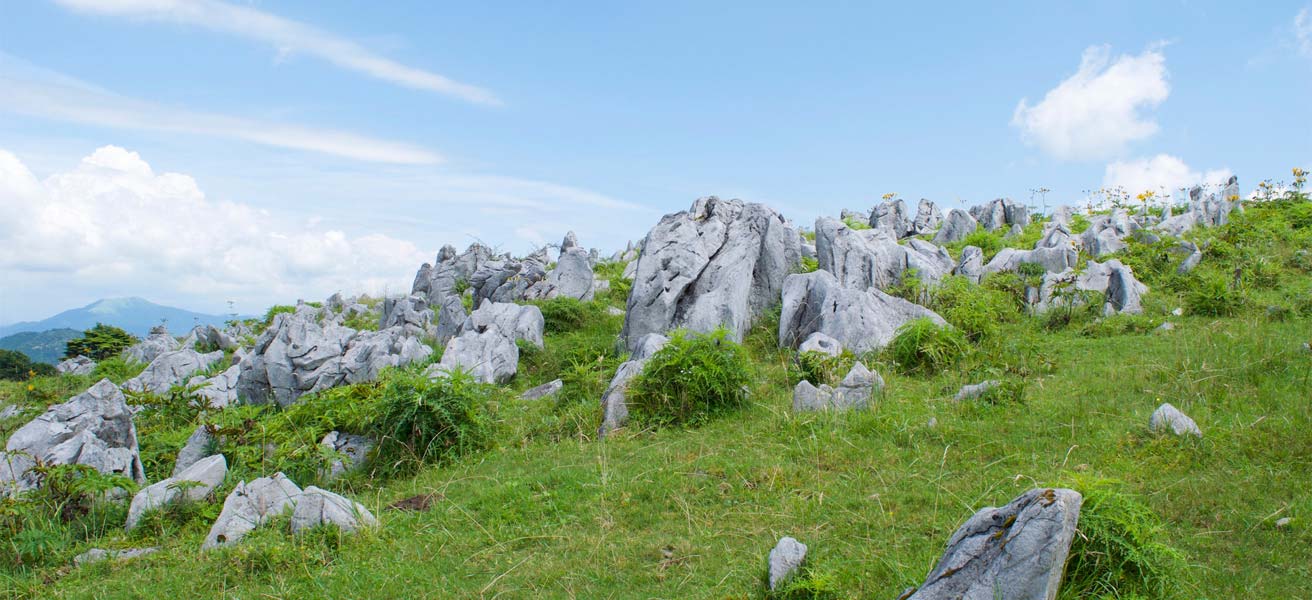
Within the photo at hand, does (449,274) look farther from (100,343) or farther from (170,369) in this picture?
(100,343)

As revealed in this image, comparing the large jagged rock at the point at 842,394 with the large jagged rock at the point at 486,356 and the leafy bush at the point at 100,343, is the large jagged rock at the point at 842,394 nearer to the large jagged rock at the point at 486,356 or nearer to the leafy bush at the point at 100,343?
the large jagged rock at the point at 486,356

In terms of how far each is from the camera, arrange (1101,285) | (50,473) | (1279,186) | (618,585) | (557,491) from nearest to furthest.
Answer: (618,585) < (557,491) < (50,473) < (1101,285) < (1279,186)

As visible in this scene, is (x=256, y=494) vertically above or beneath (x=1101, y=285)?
beneath

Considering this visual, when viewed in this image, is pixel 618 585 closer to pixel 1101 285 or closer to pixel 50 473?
pixel 50 473

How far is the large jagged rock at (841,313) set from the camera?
45.9 feet

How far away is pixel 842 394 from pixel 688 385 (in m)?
2.15

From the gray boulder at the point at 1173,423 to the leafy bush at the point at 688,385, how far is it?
5086 mm

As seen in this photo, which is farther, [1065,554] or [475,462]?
[475,462]

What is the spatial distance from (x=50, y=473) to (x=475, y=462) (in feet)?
16.4

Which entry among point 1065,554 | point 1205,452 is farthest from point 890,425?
point 1065,554

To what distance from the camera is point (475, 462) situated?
416 inches

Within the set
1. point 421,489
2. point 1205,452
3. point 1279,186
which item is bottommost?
point 421,489

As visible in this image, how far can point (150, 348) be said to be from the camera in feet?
85.3

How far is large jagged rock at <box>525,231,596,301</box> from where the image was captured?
77.4ft
